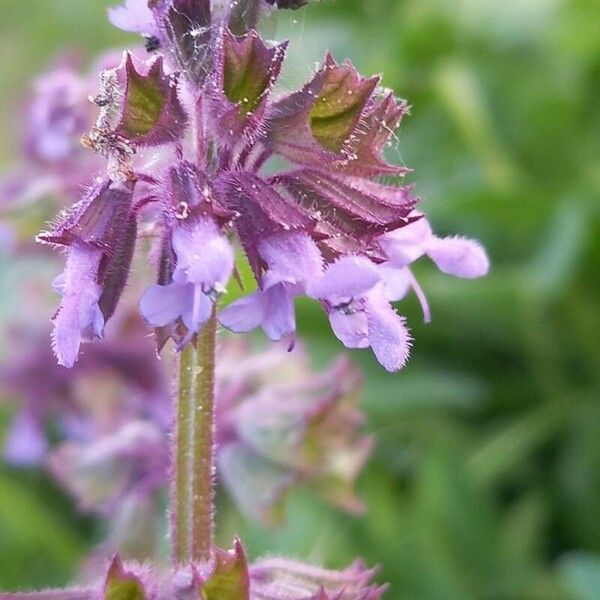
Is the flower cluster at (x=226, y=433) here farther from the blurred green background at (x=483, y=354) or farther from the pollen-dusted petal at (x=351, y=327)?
the pollen-dusted petal at (x=351, y=327)

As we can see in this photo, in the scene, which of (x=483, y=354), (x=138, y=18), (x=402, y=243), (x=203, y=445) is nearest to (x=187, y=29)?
(x=138, y=18)

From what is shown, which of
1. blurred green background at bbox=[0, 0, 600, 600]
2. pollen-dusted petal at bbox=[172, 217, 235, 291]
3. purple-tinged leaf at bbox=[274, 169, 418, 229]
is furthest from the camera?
blurred green background at bbox=[0, 0, 600, 600]

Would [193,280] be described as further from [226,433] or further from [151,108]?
[226,433]

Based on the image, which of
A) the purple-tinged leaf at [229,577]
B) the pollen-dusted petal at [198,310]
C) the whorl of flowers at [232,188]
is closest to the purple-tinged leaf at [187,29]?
the whorl of flowers at [232,188]

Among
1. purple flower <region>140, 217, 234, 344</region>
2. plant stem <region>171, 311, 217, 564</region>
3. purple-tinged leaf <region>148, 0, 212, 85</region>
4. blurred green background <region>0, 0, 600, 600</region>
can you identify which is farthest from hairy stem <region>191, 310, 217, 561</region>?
blurred green background <region>0, 0, 600, 600</region>

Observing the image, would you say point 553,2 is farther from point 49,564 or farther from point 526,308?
point 49,564

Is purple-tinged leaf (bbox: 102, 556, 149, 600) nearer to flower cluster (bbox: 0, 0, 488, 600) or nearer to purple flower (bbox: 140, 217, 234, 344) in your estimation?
flower cluster (bbox: 0, 0, 488, 600)
